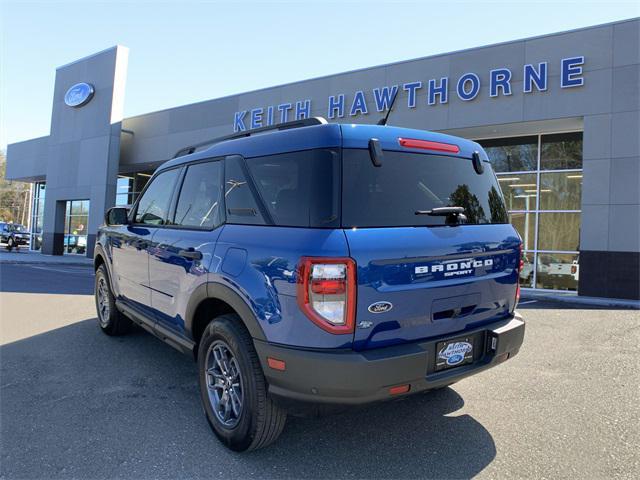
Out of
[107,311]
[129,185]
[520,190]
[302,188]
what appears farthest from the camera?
[129,185]

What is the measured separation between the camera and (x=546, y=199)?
13.3 m

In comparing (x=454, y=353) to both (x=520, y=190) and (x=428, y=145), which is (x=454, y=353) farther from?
(x=520, y=190)

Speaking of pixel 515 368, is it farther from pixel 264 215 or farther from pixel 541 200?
pixel 541 200

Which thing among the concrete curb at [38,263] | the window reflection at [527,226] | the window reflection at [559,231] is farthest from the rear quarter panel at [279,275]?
the concrete curb at [38,263]

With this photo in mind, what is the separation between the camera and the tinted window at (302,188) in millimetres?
2486

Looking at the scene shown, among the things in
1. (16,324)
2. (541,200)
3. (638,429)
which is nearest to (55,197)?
(16,324)

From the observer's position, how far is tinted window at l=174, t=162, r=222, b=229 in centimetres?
332

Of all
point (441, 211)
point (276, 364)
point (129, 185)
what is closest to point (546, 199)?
point (441, 211)

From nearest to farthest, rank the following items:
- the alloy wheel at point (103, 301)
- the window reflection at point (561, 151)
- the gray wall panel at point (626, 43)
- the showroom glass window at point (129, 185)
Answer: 1. the alloy wheel at point (103, 301)
2. the gray wall panel at point (626, 43)
3. the window reflection at point (561, 151)
4. the showroom glass window at point (129, 185)

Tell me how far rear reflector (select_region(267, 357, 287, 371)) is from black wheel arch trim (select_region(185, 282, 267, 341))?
0.13 meters

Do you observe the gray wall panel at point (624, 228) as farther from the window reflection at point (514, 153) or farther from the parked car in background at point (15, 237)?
the parked car in background at point (15, 237)

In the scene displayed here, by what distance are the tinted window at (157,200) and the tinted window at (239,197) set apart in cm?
105

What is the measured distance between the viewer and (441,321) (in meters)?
2.70

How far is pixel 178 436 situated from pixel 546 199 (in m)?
13.1
